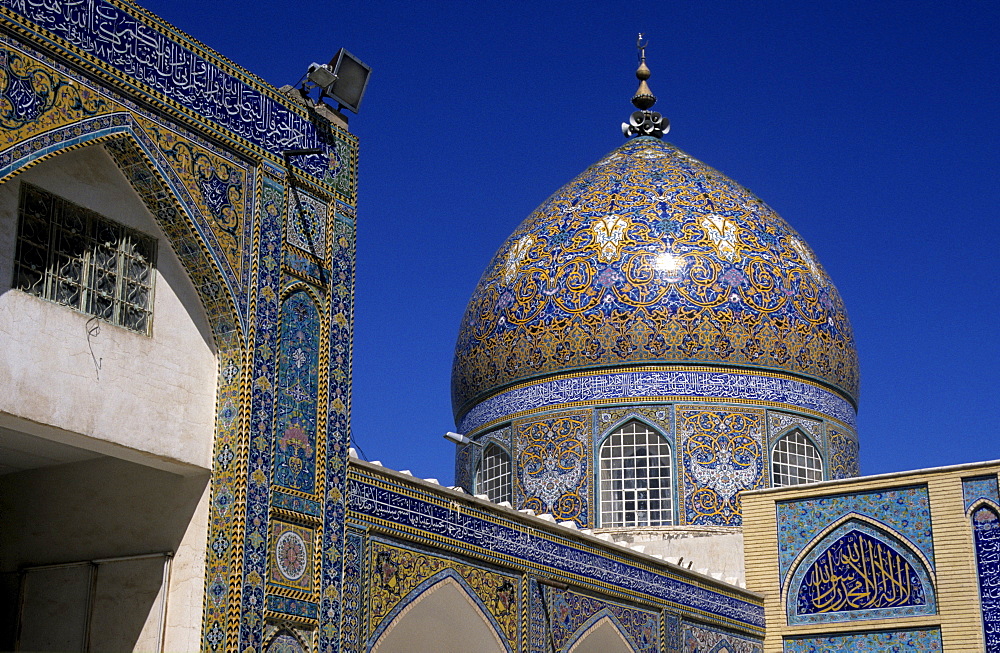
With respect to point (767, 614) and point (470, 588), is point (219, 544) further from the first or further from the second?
point (767, 614)

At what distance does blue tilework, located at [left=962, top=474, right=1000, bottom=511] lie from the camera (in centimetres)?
1370

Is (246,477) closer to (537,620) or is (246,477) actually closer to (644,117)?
(537,620)

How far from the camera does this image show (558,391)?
1648cm

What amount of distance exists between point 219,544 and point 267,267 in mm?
1814

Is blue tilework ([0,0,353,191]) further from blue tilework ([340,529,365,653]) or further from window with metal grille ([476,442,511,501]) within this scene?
window with metal grille ([476,442,511,501])

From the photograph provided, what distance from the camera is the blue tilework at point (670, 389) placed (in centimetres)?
1611

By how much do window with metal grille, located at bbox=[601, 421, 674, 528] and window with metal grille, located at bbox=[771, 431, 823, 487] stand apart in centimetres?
128

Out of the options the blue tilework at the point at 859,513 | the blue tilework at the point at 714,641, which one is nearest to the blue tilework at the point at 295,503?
the blue tilework at the point at 714,641

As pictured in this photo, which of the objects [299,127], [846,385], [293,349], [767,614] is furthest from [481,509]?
[846,385]

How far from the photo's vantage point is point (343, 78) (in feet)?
31.7

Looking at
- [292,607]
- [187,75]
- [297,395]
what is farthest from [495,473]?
[187,75]

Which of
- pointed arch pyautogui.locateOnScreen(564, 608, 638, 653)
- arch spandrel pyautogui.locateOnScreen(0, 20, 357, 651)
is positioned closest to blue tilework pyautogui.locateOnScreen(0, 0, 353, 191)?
arch spandrel pyautogui.locateOnScreen(0, 20, 357, 651)

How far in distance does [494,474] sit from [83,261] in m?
9.68

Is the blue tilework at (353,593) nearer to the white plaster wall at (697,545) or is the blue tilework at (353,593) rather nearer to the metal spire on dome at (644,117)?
the white plaster wall at (697,545)
